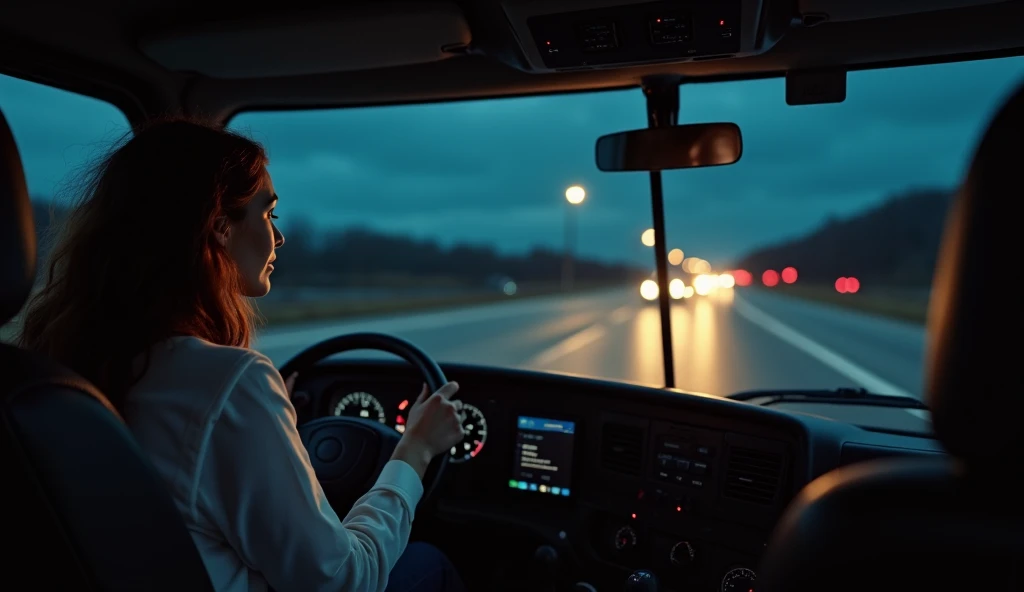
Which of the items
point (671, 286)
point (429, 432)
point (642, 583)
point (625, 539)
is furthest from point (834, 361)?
point (429, 432)

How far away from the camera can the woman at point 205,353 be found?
Answer: 5.46ft

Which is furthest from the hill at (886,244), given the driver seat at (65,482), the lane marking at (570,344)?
the lane marking at (570,344)

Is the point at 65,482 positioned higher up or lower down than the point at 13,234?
lower down

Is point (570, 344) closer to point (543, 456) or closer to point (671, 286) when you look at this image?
point (671, 286)

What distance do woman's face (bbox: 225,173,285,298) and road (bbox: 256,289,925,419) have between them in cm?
241

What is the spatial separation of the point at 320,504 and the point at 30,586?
22.0 inches

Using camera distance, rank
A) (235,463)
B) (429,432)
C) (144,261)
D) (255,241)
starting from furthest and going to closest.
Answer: (429,432) < (255,241) < (144,261) < (235,463)

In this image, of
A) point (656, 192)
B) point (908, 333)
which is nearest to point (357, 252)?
point (908, 333)

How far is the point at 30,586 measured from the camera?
54.7 inches

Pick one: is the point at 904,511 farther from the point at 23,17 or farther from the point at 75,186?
the point at 23,17

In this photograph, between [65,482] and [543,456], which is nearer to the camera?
[65,482]

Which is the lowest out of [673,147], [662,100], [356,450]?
[356,450]

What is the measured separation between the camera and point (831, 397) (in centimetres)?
367

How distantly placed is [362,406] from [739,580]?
1.87m
